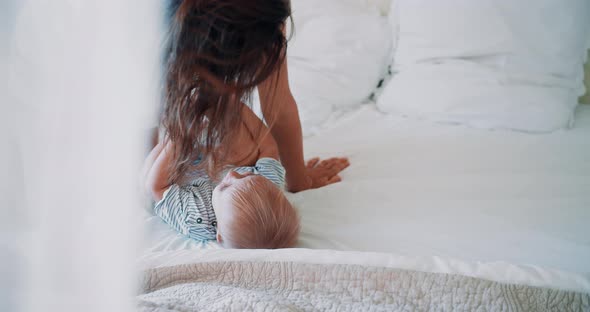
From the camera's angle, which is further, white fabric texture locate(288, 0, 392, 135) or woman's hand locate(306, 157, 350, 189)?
white fabric texture locate(288, 0, 392, 135)

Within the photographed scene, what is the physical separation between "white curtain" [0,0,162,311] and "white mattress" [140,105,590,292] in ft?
0.91

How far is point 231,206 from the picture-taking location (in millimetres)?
764

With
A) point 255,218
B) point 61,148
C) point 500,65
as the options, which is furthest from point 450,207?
point 61,148

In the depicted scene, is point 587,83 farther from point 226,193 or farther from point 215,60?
point 215,60

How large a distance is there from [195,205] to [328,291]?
0.34 meters

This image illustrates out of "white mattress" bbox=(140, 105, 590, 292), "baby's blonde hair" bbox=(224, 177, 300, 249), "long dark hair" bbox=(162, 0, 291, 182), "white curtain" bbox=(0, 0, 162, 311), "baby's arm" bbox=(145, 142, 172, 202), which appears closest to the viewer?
"white curtain" bbox=(0, 0, 162, 311)

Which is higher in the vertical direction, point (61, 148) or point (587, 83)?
point (61, 148)

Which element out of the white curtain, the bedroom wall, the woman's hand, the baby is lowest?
the woman's hand

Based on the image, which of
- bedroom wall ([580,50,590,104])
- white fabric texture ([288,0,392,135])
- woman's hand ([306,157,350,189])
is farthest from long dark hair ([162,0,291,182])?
bedroom wall ([580,50,590,104])

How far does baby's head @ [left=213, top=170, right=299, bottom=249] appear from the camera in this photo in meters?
0.75

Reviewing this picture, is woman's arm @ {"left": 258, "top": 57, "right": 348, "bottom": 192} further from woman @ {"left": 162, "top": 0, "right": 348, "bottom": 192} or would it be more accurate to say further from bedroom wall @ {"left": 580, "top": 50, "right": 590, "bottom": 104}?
bedroom wall @ {"left": 580, "top": 50, "right": 590, "bottom": 104}

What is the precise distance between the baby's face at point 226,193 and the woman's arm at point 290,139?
12cm

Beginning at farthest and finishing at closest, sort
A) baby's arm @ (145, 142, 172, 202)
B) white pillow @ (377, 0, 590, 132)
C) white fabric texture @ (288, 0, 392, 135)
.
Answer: white fabric texture @ (288, 0, 392, 135), white pillow @ (377, 0, 590, 132), baby's arm @ (145, 142, 172, 202)

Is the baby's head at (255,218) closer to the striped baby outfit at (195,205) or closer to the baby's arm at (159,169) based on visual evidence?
the striped baby outfit at (195,205)
